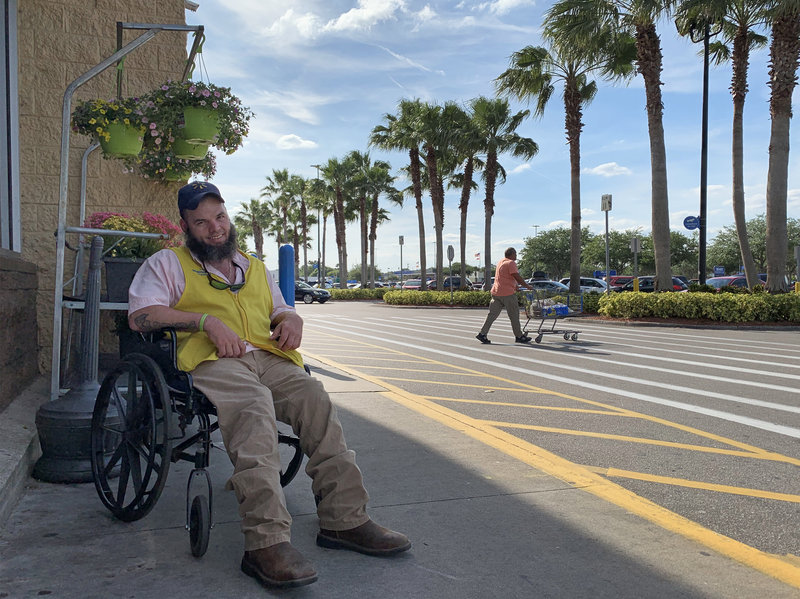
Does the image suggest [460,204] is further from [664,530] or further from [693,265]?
[693,265]

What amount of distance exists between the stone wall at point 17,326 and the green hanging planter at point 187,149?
1.50 metres

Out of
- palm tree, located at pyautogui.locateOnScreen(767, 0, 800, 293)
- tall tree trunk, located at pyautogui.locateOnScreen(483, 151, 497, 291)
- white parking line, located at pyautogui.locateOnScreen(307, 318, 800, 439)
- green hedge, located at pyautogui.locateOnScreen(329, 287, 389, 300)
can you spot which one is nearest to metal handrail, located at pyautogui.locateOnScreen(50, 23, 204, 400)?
white parking line, located at pyautogui.locateOnScreen(307, 318, 800, 439)

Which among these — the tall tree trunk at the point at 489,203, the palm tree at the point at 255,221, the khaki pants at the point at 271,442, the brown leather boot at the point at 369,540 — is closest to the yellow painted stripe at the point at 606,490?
the brown leather boot at the point at 369,540

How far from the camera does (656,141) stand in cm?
2100

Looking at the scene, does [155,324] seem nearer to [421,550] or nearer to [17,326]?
[421,550]

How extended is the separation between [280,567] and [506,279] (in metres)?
11.1

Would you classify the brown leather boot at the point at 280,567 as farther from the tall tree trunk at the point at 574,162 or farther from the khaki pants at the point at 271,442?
the tall tree trunk at the point at 574,162

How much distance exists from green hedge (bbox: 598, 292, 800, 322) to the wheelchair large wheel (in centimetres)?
1820

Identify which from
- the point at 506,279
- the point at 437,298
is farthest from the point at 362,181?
the point at 506,279

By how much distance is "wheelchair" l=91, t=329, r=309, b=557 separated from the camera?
3.05 m

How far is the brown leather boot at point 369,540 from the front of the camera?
10.1 ft

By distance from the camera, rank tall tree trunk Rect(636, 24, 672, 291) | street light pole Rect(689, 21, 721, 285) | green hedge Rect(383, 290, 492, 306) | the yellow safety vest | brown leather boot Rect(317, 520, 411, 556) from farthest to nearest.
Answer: green hedge Rect(383, 290, 492, 306) → street light pole Rect(689, 21, 721, 285) → tall tree trunk Rect(636, 24, 672, 291) → the yellow safety vest → brown leather boot Rect(317, 520, 411, 556)

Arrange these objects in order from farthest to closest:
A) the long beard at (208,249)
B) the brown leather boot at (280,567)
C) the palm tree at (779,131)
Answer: the palm tree at (779,131) → the long beard at (208,249) → the brown leather boot at (280,567)

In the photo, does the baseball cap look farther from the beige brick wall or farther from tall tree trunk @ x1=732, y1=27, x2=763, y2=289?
tall tree trunk @ x1=732, y1=27, x2=763, y2=289
